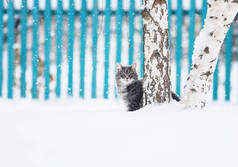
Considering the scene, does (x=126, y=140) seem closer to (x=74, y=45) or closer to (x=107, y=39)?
(x=107, y=39)

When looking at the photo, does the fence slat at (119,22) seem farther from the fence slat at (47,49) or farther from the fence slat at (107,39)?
the fence slat at (47,49)

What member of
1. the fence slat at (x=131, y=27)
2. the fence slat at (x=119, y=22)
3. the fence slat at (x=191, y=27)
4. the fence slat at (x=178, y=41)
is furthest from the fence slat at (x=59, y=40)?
the fence slat at (x=191, y=27)

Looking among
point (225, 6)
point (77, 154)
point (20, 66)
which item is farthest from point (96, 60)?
point (77, 154)

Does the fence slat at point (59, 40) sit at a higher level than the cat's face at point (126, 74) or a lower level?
higher

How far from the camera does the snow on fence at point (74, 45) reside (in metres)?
6.31

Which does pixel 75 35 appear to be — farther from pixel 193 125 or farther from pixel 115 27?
pixel 193 125

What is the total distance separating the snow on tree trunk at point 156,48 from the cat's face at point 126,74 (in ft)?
3.64

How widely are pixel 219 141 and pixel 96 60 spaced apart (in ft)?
11.5

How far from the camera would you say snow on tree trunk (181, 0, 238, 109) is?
12.9 feet

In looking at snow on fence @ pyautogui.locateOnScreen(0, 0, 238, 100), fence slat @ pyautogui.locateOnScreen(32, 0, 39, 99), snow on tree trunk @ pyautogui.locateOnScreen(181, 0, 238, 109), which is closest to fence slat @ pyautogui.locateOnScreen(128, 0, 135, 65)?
snow on fence @ pyautogui.locateOnScreen(0, 0, 238, 100)

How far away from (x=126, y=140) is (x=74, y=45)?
3.45 m

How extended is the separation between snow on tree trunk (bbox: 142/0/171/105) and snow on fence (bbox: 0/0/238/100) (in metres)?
1.92

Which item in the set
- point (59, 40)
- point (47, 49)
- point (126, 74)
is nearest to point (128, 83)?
point (126, 74)

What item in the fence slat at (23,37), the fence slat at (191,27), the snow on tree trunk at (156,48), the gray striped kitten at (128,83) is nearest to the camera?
the snow on tree trunk at (156,48)
